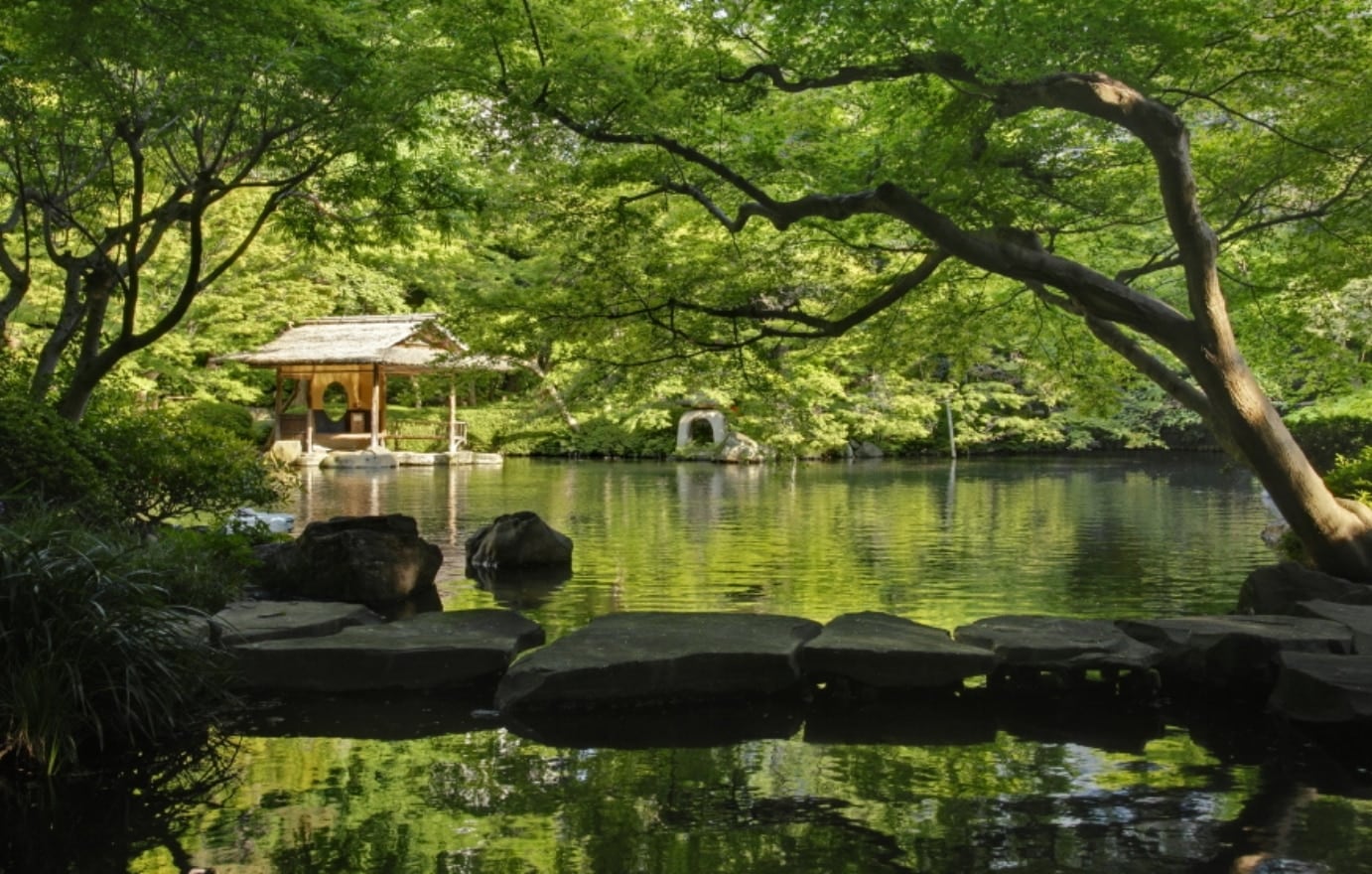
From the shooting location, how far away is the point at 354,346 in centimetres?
3195

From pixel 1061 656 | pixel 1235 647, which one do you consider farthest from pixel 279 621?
pixel 1235 647

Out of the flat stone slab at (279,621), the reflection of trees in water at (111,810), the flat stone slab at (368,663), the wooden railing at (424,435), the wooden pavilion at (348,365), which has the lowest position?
the reflection of trees in water at (111,810)

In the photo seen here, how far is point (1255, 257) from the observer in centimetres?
1362

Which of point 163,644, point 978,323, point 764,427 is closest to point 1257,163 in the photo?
point 978,323

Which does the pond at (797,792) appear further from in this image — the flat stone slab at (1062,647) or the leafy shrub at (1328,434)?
the leafy shrub at (1328,434)

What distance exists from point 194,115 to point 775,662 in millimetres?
7809

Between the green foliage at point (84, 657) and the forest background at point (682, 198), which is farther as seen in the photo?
the forest background at point (682, 198)

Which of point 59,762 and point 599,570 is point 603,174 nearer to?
point 599,570

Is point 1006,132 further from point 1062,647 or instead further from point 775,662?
point 775,662

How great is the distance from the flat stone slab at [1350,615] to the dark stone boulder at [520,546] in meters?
7.09

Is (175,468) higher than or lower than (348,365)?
lower

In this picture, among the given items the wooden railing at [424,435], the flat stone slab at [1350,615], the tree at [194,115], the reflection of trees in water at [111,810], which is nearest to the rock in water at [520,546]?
the tree at [194,115]

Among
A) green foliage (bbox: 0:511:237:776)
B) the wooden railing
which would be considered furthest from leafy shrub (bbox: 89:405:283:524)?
the wooden railing

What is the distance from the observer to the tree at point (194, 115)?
8602 millimetres
